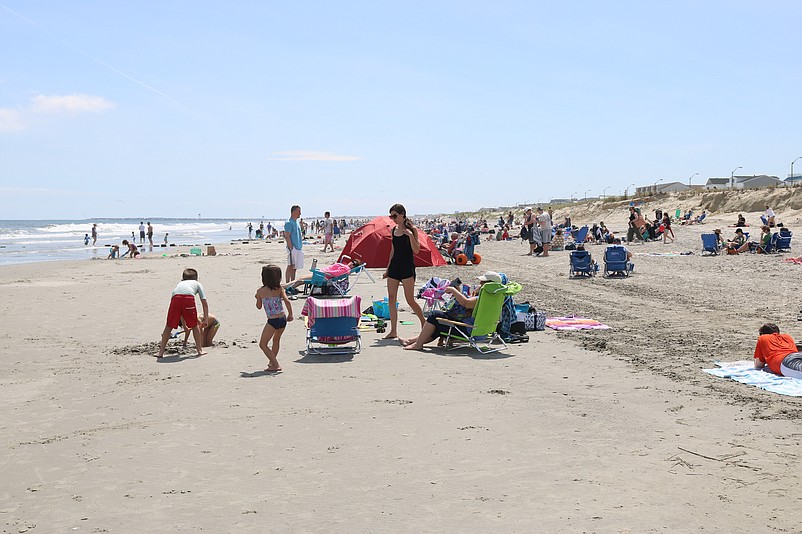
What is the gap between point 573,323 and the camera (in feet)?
33.6

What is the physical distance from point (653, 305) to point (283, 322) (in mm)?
7170

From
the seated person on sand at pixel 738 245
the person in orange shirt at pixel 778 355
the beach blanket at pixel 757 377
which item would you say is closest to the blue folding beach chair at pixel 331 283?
the beach blanket at pixel 757 377

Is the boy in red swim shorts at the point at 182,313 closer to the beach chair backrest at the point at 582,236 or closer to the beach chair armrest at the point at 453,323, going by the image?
the beach chair armrest at the point at 453,323

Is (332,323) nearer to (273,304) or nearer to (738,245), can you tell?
(273,304)

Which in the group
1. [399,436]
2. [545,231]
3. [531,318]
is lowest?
[399,436]

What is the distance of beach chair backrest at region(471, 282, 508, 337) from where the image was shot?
8.32m

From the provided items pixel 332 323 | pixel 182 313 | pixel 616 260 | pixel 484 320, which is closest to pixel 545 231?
pixel 616 260

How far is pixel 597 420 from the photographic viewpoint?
555 cm

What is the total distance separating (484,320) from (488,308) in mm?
157

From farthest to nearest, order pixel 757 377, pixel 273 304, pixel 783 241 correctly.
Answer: pixel 783 241 → pixel 273 304 → pixel 757 377

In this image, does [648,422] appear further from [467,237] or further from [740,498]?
[467,237]

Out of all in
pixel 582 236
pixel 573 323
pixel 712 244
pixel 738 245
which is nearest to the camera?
pixel 573 323

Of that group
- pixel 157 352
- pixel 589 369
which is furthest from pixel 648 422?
pixel 157 352

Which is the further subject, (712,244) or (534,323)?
(712,244)
